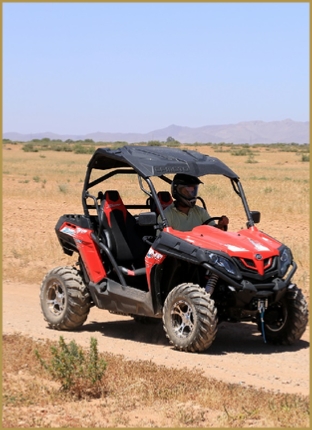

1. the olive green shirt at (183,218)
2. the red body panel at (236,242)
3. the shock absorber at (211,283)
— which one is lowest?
the shock absorber at (211,283)

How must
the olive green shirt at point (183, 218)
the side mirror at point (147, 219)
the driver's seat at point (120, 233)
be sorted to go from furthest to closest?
the driver's seat at point (120, 233) → the olive green shirt at point (183, 218) → the side mirror at point (147, 219)

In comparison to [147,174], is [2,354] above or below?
below

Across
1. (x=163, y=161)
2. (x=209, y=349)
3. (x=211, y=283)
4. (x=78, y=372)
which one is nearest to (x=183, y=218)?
(x=163, y=161)

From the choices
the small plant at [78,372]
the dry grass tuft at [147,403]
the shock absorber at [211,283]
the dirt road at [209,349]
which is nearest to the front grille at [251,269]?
the shock absorber at [211,283]

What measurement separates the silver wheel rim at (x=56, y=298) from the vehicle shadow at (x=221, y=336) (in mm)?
413

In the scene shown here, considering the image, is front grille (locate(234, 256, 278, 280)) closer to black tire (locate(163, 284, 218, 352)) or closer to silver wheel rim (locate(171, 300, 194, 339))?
black tire (locate(163, 284, 218, 352))

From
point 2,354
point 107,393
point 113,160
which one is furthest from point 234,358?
point 113,160

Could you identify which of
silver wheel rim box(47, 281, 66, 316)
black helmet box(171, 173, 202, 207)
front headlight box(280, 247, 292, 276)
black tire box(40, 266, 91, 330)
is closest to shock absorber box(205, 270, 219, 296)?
front headlight box(280, 247, 292, 276)

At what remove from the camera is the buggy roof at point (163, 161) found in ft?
34.1

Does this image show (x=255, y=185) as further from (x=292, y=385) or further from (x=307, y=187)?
(x=292, y=385)

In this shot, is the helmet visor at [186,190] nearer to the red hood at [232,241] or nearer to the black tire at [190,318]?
the red hood at [232,241]

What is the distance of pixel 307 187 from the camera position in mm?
30438

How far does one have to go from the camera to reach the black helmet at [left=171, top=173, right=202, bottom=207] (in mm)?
10688

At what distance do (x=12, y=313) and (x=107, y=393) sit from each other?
4.18 metres
